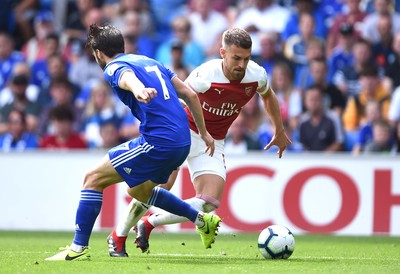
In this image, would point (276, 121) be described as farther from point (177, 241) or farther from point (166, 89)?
point (177, 241)

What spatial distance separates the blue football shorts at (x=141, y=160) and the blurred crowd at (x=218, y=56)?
679 cm

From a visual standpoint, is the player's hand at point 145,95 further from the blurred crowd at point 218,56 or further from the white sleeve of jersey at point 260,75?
the blurred crowd at point 218,56

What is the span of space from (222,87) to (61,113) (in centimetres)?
671

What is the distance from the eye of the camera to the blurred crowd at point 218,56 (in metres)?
14.8

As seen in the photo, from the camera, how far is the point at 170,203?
809cm

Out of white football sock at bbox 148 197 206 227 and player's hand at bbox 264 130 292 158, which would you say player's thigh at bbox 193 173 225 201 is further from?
player's hand at bbox 264 130 292 158

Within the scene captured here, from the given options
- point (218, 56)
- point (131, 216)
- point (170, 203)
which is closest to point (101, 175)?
point (170, 203)

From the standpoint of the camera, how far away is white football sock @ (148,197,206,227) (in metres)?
8.75

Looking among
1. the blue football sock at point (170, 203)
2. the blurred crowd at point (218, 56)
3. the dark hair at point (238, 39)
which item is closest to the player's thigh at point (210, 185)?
the blue football sock at point (170, 203)

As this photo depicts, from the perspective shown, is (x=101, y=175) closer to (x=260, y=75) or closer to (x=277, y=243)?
(x=277, y=243)

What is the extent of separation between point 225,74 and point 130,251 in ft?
6.78

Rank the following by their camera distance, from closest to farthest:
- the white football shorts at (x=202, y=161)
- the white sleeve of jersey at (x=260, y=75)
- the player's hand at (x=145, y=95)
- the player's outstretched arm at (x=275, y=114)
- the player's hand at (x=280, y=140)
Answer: the player's hand at (x=145, y=95) → the white sleeve of jersey at (x=260, y=75) → the white football shorts at (x=202, y=161) → the player's outstretched arm at (x=275, y=114) → the player's hand at (x=280, y=140)

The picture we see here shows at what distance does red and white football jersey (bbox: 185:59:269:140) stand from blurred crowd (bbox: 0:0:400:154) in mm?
5573

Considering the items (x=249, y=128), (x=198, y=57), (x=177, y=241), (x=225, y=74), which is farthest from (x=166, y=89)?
(x=198, y=57)
